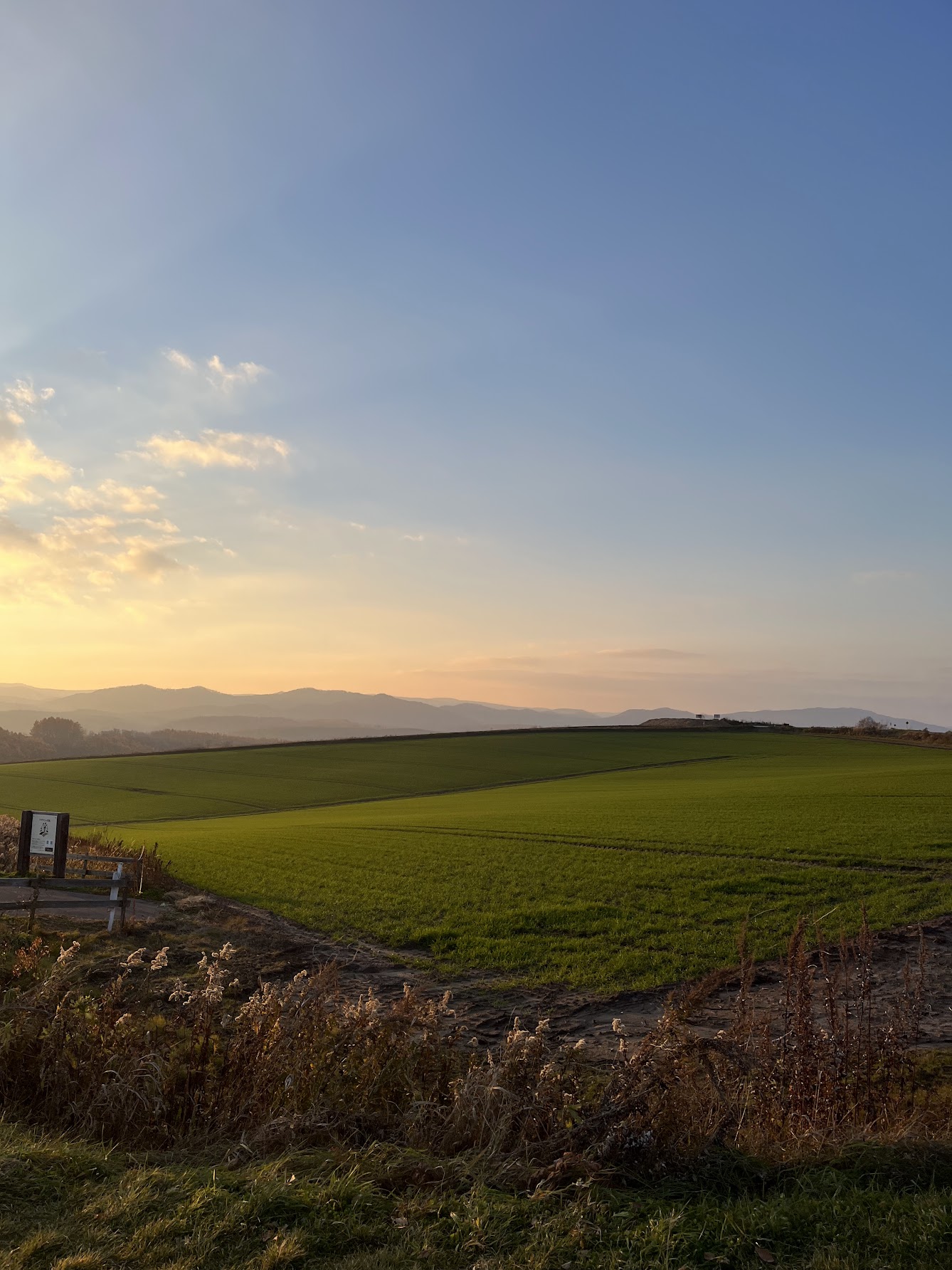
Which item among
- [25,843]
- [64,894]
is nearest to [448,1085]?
[25,843]

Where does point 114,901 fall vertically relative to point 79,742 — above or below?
above

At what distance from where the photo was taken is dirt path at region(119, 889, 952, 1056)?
35.6 feet

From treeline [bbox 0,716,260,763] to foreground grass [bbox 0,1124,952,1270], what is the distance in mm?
105909

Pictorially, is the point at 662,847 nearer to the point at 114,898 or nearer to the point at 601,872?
the point at 601,872

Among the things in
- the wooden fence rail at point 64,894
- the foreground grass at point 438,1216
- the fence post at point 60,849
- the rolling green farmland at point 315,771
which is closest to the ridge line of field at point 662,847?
the wooden fence rail at point 64,894

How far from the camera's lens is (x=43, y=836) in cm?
1886

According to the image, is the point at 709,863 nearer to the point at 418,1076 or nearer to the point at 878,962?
the point at 878,962

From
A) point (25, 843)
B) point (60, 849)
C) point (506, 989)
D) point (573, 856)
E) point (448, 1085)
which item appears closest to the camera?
point (448, 1085)

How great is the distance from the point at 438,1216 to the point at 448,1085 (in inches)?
81.3

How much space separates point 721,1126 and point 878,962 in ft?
29.9

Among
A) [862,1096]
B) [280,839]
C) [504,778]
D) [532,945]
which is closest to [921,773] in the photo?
[504,778]

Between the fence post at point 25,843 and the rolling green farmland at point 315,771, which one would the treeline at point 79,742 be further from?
the fence post at point 25,843

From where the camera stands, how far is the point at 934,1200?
4977mm

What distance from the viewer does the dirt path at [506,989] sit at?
1085cm
